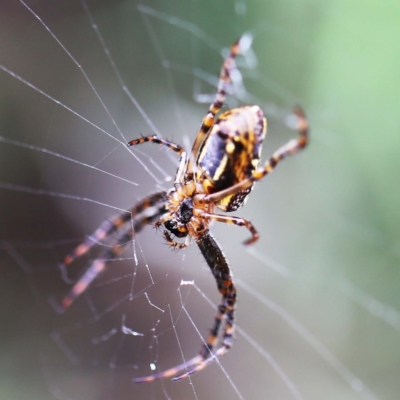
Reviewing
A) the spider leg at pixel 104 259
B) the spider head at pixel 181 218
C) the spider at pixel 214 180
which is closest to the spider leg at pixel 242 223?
the spider at pixel 214 180

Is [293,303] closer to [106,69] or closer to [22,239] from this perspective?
[22,239]

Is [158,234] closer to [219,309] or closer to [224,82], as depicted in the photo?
[219,309]

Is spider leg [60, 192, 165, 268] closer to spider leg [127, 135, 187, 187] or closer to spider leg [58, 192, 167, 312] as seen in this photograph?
spider leg [58, 192, 167, 312]

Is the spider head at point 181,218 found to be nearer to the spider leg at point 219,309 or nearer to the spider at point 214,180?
the spider at point 214,180

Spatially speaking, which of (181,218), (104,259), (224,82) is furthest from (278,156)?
(104,259)

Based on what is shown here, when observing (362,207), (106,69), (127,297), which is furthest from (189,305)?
(106,69)

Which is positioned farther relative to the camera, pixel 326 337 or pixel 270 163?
pixel 326 337
